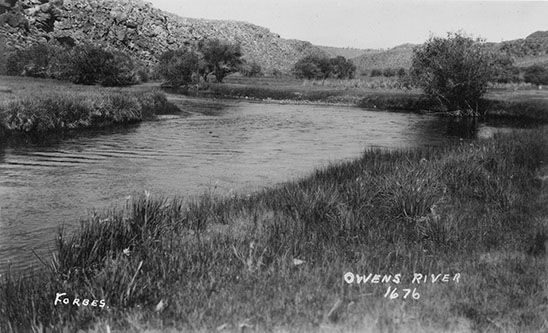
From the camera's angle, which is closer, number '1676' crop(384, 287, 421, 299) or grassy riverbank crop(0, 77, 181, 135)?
number '1676' crop(384, 287, 421, 299)

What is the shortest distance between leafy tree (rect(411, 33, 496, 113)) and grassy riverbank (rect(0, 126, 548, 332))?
3781 centimetres

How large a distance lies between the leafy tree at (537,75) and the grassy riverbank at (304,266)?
221ft

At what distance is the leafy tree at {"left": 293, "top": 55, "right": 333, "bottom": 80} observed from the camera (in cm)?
10931

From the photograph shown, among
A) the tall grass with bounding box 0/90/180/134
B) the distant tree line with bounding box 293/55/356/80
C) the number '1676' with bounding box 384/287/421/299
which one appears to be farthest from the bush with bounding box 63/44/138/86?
the number '1676' with bounding box 384/287/421/299

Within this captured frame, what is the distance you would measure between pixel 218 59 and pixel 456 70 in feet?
173

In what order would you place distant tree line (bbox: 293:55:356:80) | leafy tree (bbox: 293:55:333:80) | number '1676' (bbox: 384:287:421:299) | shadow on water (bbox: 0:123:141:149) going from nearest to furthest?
1. number '1676' (bbox: 384:287:421:299)
2. shadow on water (bbox: 0:123:141:149)
3. leafy tree (bbox: 293:55:333:80)
4. distant tree line (bbox: 293:55:356:80)

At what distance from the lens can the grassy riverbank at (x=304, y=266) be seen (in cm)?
520

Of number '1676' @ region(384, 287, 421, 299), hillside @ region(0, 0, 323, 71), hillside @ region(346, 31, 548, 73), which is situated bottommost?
number '1676' @ region(384, 287, 421, 299)

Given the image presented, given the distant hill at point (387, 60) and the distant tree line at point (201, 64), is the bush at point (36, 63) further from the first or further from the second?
the distant hill at point (387, 60)

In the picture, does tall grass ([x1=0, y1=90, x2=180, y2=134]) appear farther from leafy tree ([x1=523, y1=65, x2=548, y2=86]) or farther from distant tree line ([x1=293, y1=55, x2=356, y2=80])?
distant tree line ([x1=293, y1=55, x2=356, y2=80])

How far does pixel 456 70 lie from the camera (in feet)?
151

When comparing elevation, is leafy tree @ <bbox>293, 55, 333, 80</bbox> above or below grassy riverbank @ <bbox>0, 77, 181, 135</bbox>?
above

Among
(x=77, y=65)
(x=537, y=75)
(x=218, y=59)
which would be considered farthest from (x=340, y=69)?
(x=77, y=65)

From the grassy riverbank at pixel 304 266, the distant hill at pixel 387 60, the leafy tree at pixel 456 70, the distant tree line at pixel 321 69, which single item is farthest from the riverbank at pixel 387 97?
the distant hill at pixel 387 60
